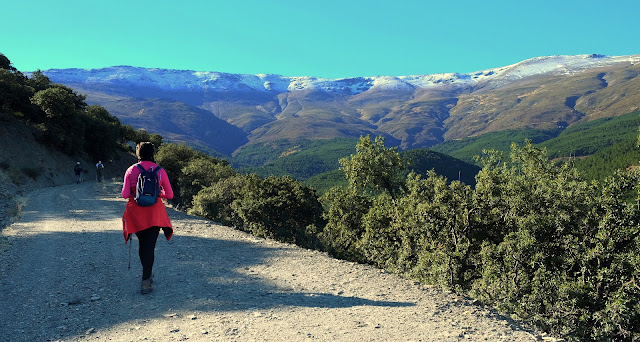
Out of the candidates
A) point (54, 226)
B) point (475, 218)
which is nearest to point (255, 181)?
point (54, 226)

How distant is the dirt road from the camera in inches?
209

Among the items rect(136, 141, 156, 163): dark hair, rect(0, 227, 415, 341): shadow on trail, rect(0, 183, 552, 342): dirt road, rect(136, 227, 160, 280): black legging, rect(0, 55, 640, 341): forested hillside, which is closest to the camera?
rect(0, 183, 552, 342): dirt road

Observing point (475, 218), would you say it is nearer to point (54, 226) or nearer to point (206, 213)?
point (54, 226)

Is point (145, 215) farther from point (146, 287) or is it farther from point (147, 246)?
point (146, 287)

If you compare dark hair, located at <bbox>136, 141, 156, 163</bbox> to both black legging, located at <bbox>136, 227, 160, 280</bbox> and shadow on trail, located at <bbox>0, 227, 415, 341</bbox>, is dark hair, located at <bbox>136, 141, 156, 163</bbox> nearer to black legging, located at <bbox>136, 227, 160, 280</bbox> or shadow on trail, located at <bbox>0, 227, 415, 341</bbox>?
black legging, located at <bbox>136, 227, 160, 280</bbox>

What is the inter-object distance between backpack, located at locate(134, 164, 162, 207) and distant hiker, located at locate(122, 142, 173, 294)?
57 millimetres

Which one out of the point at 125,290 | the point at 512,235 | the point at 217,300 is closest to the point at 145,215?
the point at 125,290

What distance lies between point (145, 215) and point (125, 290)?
61.9 inches

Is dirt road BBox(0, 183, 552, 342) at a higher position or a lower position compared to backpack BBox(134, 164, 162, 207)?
lower

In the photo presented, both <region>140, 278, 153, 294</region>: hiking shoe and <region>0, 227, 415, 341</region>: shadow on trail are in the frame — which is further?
<region>140, 278, 153, 294</region>: hiking shoe

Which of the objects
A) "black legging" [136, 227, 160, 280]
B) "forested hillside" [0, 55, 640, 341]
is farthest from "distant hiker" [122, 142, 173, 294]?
"forested hillside" [0, 55, 640, 341]

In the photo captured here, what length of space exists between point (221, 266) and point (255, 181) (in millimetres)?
16341

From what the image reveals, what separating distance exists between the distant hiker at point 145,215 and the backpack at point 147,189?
0.06 meters

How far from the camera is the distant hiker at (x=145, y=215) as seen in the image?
6.54 meters
